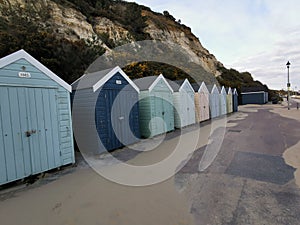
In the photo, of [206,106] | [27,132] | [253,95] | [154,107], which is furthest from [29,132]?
[253,95]

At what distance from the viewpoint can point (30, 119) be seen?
164 inches

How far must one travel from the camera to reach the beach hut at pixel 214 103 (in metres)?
14.5

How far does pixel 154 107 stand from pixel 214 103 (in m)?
8.37

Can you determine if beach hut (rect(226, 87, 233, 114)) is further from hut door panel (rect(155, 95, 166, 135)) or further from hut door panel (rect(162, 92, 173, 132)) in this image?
hut door panel (rect(155, 95, 166, 135))

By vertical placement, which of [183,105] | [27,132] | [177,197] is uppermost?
[183,105]

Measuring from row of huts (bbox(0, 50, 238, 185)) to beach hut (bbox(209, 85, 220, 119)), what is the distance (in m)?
4.63

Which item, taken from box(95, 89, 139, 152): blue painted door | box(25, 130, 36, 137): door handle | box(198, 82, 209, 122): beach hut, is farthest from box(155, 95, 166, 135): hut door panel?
box(25, 130, 36, 137): door handle

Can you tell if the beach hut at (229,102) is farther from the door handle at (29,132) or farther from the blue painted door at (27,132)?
the door handle at (29,132)

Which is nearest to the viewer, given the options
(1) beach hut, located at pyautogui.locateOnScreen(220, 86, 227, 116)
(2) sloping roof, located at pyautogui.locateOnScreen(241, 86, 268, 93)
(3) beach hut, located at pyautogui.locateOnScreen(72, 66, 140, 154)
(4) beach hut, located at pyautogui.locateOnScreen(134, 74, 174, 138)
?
(3) beach hut, located at pyautogui.locateOnScreen(72, 66, 140, 154)

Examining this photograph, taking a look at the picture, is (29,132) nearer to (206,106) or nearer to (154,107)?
(154,107)

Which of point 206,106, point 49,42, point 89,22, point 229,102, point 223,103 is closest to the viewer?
point 49,42

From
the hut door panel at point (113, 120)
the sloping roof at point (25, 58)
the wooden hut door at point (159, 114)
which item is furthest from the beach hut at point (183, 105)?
the sloping roof at point (25, 58)

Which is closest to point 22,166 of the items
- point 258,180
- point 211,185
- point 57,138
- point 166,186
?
point 57,138

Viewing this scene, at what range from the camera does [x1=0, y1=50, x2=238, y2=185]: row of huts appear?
152 inches
